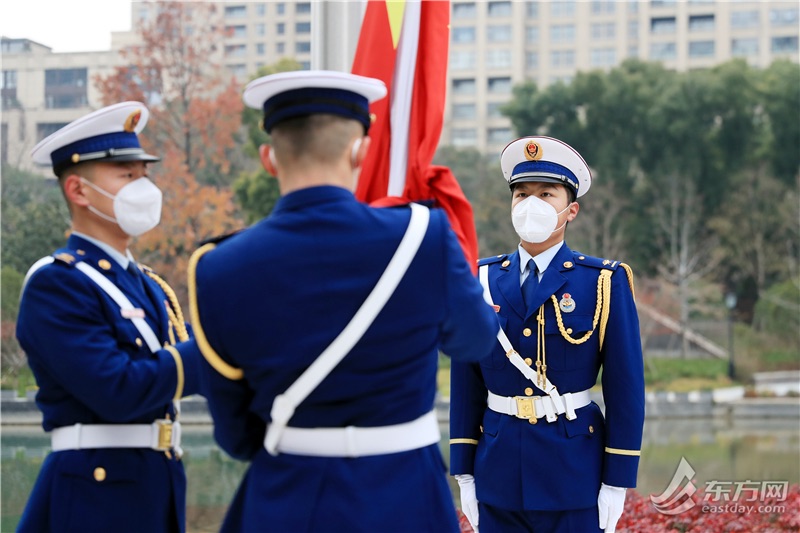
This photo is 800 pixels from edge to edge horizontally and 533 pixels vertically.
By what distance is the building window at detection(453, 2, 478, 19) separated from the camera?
44.5 metres

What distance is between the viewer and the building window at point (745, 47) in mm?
43500

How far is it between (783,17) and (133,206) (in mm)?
45800

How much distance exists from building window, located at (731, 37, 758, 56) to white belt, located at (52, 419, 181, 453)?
44968 millimetres

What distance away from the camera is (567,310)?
297 cm

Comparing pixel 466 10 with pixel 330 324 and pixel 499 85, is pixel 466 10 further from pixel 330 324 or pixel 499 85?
pixel 330 324

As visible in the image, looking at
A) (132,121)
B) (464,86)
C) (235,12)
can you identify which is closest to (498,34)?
(464,86)

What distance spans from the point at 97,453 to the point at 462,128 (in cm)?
4486

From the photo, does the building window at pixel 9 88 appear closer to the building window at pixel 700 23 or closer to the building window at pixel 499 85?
the building window at pixel 499 85

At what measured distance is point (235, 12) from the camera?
1953 centimetres

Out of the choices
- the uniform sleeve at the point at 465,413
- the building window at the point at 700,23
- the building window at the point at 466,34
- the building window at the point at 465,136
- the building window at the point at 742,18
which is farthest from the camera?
the building window at the point at 465,136

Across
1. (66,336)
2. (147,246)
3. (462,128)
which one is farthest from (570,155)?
(462,128)

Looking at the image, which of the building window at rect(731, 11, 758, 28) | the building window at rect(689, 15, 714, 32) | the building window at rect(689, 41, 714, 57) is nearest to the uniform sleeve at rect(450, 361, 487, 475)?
the building window at rect(689, 41, 714, 57)

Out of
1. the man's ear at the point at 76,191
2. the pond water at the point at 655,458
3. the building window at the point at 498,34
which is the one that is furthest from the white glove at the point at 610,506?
the building window at the point at 498,34

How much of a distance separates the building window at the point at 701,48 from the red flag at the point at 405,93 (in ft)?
147
